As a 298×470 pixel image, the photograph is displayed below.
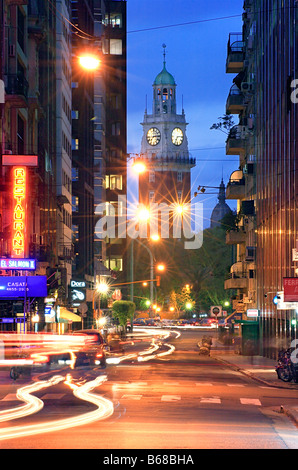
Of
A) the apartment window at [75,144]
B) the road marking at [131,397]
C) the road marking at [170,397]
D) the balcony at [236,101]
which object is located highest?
the balcony at [236,101]

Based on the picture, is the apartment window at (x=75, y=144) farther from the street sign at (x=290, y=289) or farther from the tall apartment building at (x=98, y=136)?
the street sign at (x=290, y=289)

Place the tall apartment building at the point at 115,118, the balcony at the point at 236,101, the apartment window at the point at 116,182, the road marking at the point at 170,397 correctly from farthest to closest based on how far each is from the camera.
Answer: the apartment window at the point at 116,182, the tall apartment building at the point at 115,118, the balcony at the point at 236,101, the road marking at the point at 170,397

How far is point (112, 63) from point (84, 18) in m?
40.9

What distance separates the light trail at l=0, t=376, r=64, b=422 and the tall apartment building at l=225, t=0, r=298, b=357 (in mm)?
10622

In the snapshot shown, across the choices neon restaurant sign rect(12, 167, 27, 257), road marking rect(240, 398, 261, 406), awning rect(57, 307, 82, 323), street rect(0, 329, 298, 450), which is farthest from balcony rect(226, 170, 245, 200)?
road marking rect(240, 398, 261, 406)

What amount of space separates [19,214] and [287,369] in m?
17.5

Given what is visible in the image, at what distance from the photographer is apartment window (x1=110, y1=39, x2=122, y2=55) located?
13300cm

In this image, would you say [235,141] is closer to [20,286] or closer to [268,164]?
[268,164]

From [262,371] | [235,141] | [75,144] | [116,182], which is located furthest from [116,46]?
[262,371]

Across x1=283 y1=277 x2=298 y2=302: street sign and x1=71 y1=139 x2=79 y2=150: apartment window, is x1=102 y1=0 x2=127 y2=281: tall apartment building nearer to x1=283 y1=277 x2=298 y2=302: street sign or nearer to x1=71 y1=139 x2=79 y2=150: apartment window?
x1=71 y1=139 x2=79 y2=150: apartment window

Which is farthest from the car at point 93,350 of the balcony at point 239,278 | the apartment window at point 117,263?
the apartment window at point 117,263

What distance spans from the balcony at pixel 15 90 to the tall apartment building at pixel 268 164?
1407 cm
